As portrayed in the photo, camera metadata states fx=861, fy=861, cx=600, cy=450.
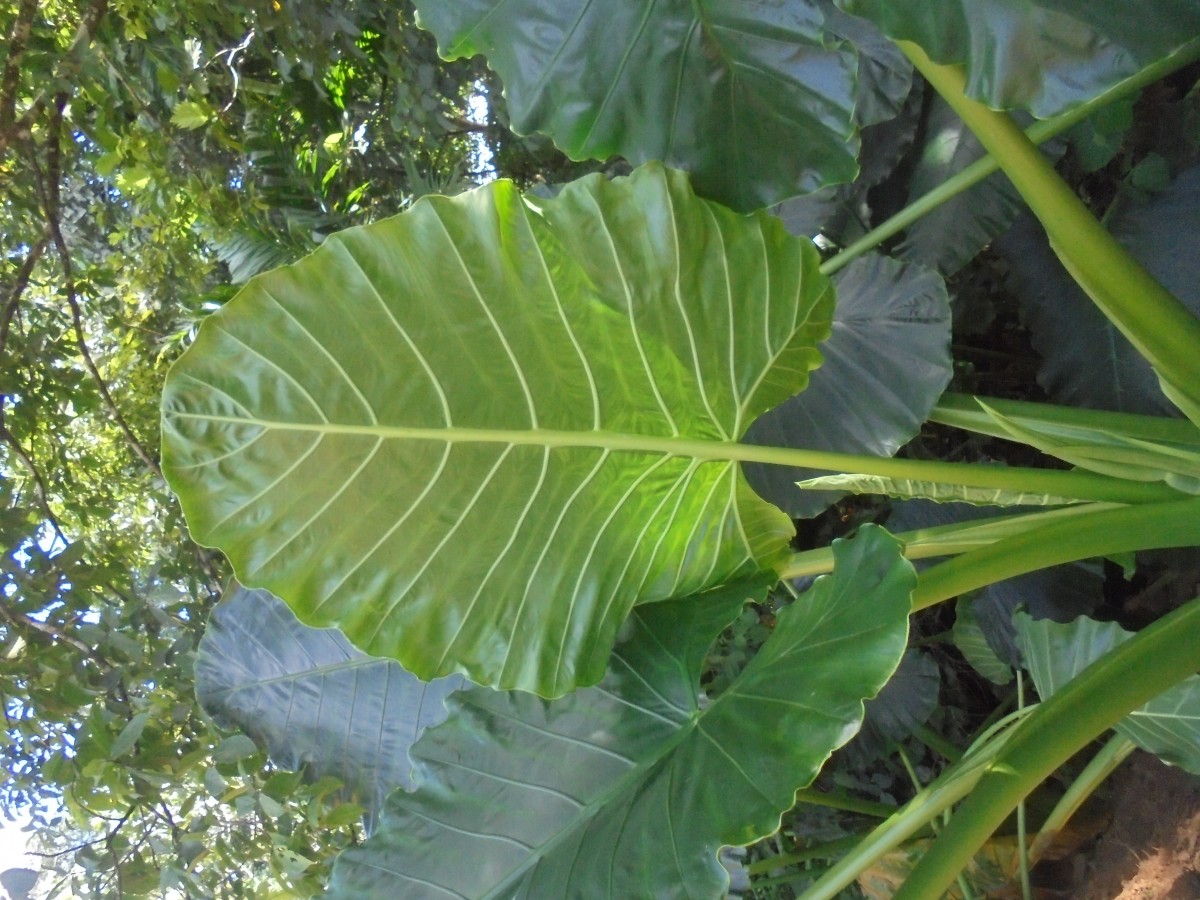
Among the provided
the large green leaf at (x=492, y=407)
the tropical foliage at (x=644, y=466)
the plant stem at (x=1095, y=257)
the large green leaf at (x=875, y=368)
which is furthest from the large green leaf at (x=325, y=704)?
the plant stem at (x=1095, y=257)

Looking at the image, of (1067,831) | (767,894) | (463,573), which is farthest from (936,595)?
(767,894)

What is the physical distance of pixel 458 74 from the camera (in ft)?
6.75

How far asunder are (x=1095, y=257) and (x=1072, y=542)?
28 cm

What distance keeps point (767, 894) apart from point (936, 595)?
1485 millimetres

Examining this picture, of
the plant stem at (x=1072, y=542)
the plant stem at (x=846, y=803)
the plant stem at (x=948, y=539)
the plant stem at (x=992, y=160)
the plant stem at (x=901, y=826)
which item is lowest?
the plant stem at (x=846, y=803)

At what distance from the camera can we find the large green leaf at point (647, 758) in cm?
66

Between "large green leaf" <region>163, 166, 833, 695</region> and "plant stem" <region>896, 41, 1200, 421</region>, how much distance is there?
197 mm

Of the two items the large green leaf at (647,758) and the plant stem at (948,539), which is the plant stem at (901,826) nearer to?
the plant stem at (948,539)

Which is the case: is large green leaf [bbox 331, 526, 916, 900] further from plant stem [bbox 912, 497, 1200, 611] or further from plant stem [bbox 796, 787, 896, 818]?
plant stem [bbox 796, 787, 896, 818]

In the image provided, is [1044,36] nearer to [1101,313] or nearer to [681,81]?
[681,81]

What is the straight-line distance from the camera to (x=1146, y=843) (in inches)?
53.2

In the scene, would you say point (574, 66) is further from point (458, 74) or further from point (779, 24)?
point (458, 74)

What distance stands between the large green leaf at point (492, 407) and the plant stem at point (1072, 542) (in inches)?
9.1

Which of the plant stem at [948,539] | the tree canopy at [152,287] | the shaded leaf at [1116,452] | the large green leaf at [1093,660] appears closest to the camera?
the shaded leaf at [1116,452]
